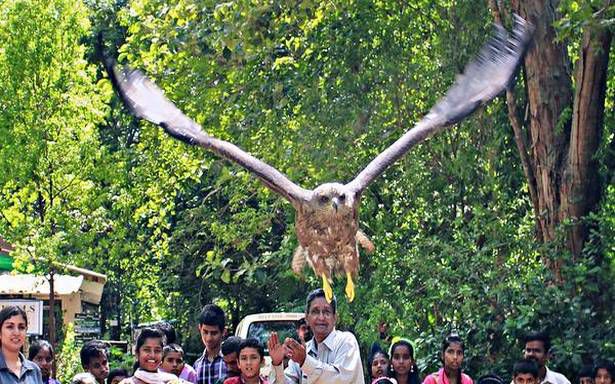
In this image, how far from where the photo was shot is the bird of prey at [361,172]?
11039 mm

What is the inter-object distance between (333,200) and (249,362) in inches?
79.9

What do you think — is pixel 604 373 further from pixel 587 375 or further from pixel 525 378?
pixel 525 378

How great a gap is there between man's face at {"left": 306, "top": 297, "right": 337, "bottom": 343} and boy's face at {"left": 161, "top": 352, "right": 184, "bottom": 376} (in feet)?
4.71

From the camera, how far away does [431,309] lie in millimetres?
15703

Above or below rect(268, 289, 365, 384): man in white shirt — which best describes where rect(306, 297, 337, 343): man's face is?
above

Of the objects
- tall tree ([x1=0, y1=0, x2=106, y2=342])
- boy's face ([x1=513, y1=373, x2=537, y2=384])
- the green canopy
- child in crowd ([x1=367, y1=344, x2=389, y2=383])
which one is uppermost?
tall tree ([x1=0, y1=0, x2=106, y2=342])

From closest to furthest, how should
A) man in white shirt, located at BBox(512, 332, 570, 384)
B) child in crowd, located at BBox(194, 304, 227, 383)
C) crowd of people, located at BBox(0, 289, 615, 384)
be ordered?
crowd of people, located at BBox(0, 289, 615, 384), child in crowd, located at BBox(194, 304, 227, 383), man in white shirt, located at BBox(512, 332, 570, 384)

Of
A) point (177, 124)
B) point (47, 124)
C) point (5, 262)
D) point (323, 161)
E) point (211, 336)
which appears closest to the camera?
point (211, 336)

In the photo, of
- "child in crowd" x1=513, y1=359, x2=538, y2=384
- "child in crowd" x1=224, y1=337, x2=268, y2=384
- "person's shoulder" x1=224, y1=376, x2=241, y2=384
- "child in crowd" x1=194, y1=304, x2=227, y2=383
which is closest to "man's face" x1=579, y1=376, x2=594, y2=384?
"child in crowd" x1=513, y1=359, x2=538, y2=384

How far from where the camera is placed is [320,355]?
925 cm

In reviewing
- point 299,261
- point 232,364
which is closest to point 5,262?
point 299,261

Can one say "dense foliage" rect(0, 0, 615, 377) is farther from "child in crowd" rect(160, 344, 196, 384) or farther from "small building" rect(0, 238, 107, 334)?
"child in crowd" rect(160, 344, 196, 384)

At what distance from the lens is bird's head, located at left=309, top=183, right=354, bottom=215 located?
1103 centimetres

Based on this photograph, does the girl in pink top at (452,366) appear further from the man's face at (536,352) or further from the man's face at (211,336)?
the man's face at (211,336)
